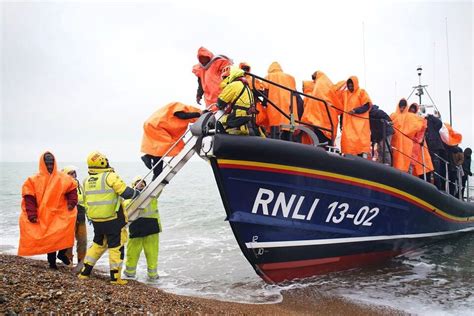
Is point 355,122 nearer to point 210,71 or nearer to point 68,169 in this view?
point 210,71

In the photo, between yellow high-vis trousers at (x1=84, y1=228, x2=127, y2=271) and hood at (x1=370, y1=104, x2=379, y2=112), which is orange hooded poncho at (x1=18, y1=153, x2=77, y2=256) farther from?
hood at (x1=370, y1=104, x2=379, y2=112)

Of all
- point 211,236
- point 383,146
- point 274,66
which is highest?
point 274,66

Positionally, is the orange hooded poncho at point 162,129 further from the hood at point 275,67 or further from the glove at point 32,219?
the glove at point 32,219

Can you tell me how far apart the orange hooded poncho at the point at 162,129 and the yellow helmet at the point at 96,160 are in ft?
2.37

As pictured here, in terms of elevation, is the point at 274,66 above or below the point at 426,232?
above

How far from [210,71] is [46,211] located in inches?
99.8

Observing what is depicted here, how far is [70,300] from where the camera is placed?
120 inches

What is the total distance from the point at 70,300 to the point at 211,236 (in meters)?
6.86

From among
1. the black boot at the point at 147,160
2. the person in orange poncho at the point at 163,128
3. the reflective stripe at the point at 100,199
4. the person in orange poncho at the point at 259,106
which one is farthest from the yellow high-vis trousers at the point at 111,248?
the person in orange poncho at the point at 259,106

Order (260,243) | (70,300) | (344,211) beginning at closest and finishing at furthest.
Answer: (70,300), (260,243), (344,211)

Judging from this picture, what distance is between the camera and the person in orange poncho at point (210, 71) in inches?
197

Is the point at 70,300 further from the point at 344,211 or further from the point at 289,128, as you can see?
the point at 344,211

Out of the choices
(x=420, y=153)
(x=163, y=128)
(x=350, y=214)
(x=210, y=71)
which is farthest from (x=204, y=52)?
(x=420, y=153)

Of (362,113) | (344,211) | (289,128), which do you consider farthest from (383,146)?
(289,128)
